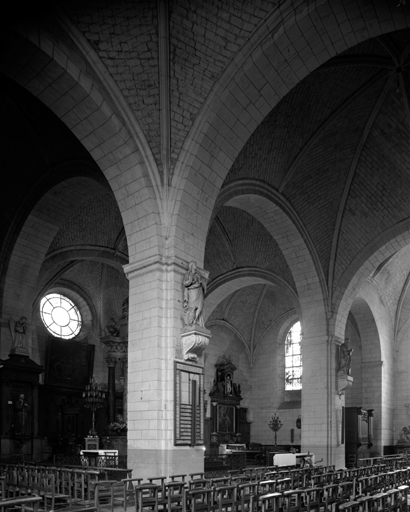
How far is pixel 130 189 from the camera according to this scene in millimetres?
13312

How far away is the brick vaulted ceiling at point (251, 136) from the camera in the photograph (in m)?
12.8

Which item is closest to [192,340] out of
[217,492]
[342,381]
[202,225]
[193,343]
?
[193,343]

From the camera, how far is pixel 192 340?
12336 mm

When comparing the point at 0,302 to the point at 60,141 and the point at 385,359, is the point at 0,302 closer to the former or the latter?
the point at 60,141

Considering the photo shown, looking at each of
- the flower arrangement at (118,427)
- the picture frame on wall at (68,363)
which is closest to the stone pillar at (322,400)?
the flower arrangement at (118,427)

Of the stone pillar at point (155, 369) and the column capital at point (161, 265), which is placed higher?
the column capital at point (161, 265)

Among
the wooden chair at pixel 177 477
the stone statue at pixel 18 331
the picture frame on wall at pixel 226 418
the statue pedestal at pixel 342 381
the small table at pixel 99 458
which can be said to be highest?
the stone statue at pixel 18 331

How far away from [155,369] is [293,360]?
68.7 ft

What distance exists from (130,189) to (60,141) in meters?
5.46

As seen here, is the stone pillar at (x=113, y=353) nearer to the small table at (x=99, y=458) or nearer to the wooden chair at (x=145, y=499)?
the small table at (x=99, y=458)

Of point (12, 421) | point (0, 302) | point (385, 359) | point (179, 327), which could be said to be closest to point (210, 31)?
point (179, 327)

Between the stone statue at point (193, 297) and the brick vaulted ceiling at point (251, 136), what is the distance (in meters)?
2.38

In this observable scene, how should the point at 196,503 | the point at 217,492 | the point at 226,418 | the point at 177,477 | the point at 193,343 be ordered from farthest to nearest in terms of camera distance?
the point at 226,418 → the point at 193,343 → the point at 177,477 → the point at 217,492 → the point at 196,503

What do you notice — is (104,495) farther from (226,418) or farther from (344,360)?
(226,418)
